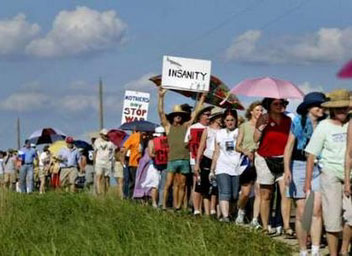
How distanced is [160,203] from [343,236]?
7490 millimetres

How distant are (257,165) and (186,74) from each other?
18.7 ft

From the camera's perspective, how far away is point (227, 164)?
1383cm

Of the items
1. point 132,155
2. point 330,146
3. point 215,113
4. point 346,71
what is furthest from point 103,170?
point 346,71

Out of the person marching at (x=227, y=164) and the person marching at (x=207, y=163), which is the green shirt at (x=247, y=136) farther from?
the person marching at (x=207, y=163)

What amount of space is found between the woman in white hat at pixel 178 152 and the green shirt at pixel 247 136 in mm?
2466

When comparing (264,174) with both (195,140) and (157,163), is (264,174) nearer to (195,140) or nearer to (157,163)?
(195,140)

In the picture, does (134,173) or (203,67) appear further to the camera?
(134,173)

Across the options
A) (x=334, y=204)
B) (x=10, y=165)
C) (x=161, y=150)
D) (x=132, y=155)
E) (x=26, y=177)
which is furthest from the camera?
(x=10, y=165)

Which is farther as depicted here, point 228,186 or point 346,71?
point 228,186

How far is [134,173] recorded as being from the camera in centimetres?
1992

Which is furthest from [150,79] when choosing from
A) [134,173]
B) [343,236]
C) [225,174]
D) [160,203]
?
[343,236]

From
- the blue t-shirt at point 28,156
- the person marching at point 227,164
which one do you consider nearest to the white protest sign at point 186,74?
the person marching at point 227,164

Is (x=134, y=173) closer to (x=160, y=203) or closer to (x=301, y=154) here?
(x=160, y=203)

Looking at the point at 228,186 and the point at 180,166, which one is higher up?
the point at 180,166
